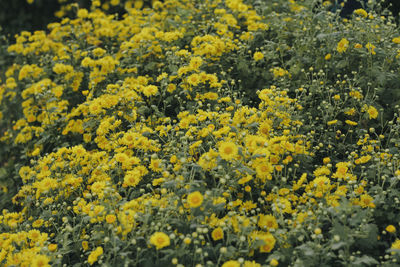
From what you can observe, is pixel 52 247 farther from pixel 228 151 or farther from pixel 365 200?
pixel 365 200

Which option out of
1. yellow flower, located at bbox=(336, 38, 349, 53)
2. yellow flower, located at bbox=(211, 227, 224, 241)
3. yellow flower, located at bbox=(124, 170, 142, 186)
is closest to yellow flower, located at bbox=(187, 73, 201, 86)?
yellow flower, located at bbox=(124, 170, 142, 186)

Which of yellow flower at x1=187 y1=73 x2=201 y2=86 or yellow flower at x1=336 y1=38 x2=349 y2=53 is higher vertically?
yellow flower at x1=336 y1=38 x2=349 y2=53

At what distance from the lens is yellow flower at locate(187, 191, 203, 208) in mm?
2025

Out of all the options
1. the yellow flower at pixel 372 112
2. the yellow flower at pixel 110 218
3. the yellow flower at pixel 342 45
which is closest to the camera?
the yellow flower at pixel 110 218

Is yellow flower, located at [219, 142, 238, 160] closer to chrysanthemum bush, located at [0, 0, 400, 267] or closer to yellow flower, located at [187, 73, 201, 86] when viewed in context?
chrysanthemum bush, located at [0, 0, 400, 267]

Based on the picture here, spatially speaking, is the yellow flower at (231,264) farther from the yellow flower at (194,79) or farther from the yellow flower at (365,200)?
the yellow flower at (194,79)

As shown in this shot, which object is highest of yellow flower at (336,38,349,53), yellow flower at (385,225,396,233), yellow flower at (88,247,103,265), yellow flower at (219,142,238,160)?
yellow flower at (336,38,349,53)

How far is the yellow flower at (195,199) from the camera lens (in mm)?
2025

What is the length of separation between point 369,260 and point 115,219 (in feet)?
4.07

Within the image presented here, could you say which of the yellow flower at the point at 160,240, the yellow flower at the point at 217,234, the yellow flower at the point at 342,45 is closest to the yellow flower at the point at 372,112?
the yellow flower at the point at 342,45

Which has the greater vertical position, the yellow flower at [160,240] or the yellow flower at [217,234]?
the yellow flower at [160,240]

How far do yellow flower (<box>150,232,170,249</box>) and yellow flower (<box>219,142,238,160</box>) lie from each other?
0.52m

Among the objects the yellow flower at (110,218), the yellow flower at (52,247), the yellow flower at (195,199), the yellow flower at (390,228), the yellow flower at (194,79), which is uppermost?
the yellow flower at (194,79)

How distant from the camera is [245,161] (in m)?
2.39
